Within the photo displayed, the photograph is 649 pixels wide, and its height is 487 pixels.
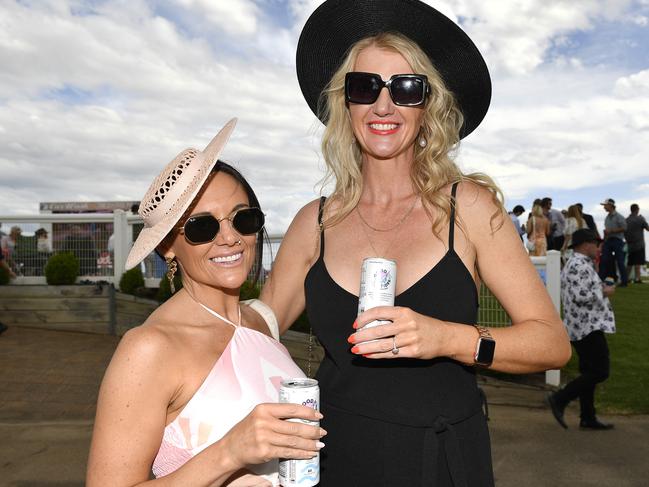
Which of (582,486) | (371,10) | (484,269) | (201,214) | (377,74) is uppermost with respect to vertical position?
(371,10)

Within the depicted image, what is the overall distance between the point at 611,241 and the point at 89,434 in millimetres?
14085

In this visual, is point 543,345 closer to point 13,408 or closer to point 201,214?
point 201,214

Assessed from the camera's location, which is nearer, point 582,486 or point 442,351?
point 442,351

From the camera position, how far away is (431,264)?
2061 mm

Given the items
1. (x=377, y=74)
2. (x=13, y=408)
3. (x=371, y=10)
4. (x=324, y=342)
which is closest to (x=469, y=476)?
(x=324, y=342)

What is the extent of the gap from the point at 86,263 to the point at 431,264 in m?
11.0

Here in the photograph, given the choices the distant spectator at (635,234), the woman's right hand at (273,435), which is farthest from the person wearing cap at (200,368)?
the distant spectator at (635,234)

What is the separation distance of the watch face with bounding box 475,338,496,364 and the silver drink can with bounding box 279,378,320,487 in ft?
1.88

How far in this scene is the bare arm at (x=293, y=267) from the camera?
2.38 metres

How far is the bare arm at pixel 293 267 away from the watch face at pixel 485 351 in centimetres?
75

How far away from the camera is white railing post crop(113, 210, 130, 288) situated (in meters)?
11.6

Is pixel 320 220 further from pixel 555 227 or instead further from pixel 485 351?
pixel 555 227

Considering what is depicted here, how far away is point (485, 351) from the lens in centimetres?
188

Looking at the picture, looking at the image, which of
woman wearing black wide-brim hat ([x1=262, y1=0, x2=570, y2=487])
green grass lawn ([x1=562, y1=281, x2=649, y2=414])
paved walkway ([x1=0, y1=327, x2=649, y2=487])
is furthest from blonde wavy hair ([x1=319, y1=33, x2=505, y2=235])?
green grass lawn ([x1=562, y1=281, x2=649, y2=414])
